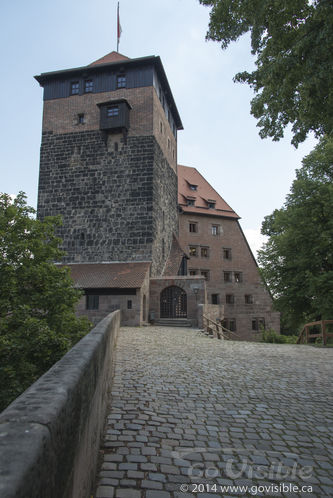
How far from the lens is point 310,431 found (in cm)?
415

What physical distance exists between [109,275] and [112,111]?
39.3 ft

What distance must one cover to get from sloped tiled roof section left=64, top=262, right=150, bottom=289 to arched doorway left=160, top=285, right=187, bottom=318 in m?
2.08

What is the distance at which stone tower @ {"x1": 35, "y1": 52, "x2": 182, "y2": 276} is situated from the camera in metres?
23.2

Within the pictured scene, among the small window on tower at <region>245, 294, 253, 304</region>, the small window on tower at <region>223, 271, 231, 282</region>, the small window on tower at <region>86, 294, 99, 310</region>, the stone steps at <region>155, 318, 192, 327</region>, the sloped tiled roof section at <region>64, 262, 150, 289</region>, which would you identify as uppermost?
the small window on tower at <region>223, 271, 231, 282</region>

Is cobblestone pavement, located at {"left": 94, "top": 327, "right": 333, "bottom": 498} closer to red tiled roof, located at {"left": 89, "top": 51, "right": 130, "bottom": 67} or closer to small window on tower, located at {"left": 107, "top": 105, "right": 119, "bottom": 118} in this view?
small window on tower, located at {"left": 107, "top": 105, "right": 119, "bottom": 118}

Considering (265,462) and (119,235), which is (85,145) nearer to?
(119,235)

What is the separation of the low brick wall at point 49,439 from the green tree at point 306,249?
619 inches

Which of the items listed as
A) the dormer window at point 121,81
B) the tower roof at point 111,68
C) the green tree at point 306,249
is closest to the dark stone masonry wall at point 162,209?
the dormer window at point 121,81

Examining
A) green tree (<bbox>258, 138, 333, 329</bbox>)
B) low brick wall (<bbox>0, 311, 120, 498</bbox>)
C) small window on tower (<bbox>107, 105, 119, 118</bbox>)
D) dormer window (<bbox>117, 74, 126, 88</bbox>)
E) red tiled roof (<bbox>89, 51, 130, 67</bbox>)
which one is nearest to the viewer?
low brick wall (<bbox>0, 311, 120, 498</bbox>)

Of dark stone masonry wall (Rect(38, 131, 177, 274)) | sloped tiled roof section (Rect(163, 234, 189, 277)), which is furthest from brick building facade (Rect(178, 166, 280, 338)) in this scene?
dark stone masonry wall (Rect(38, 131, 177, 274))

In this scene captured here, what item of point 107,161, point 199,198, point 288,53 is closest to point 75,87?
point 107,161

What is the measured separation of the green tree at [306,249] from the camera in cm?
1681

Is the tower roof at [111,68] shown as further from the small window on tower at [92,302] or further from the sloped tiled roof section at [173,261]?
the small window on tower at [92,302]

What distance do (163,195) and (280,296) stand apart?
11.8 metres
